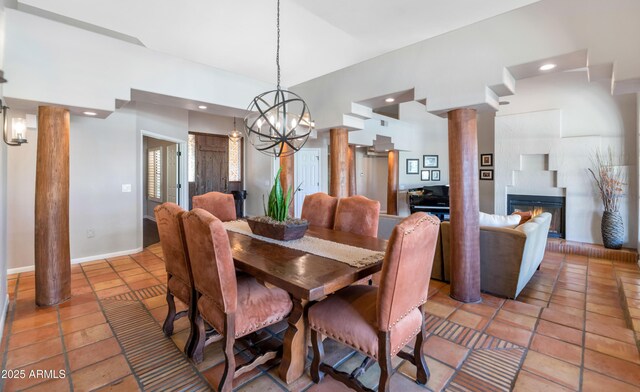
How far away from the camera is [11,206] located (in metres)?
3.69

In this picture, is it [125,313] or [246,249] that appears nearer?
[246,249]

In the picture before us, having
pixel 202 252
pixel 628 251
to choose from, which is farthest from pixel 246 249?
pixel 628 251

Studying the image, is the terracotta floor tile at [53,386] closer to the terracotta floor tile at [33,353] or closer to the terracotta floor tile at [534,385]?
the terracotta floor tile at [33,353]

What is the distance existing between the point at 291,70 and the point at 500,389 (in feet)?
15.6

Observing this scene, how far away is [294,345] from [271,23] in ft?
11.2

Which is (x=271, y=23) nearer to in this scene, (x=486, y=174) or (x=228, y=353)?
(x=228, y=353)

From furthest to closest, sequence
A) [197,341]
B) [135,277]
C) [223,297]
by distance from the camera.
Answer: [135,277] < [197,341] < [223,297]

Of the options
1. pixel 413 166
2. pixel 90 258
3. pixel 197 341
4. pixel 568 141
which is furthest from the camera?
pixel 413 166

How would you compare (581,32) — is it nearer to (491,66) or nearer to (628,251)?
(491,66)

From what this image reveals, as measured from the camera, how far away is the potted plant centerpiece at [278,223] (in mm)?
2438

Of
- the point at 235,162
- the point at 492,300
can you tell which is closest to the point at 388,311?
the point at 492,300

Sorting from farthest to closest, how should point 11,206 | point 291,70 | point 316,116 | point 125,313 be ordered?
1. point 291,70
2. point 316,116
3. point 11,206
4. point 125,313

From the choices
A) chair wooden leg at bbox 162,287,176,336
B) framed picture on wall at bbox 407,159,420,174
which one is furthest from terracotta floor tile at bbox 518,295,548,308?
framed picture on wall at bbox 407,159,420,174

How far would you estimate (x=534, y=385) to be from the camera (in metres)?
1.80
